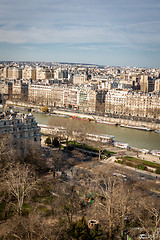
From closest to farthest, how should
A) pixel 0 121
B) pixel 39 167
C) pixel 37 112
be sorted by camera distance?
pixel 39 167 < pixel 0 121 < pixel 37 112

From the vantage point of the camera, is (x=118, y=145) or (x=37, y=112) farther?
(x=37, y=112)

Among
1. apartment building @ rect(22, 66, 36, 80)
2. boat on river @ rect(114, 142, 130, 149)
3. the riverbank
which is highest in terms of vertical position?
apartment building @ rect(22, 66, 36, 80)

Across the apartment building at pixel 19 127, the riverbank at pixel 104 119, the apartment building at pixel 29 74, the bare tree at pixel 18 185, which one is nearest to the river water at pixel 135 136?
the riverbank at pixel 104 119

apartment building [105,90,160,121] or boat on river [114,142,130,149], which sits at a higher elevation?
apartment building [105,90,160,121]

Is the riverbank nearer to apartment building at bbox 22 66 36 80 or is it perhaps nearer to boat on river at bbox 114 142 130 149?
boat on river at bbox 114 142 130 149

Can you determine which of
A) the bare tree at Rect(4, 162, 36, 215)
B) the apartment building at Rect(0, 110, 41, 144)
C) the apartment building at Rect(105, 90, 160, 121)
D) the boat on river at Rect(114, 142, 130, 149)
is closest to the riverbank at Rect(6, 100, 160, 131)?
the apartment building at Rect(105, 90, 160, 121)

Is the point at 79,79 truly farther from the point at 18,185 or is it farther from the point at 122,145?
the point at 18,185

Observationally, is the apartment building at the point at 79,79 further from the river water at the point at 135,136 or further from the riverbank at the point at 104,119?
the river water at the point at 135,136

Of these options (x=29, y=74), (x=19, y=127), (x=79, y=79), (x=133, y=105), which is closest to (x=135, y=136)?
(x=133, y=105)

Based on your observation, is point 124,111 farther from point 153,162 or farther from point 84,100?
point 153,162

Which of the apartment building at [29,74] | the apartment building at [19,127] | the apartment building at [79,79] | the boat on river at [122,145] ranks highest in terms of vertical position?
the apartment building at [29,74]

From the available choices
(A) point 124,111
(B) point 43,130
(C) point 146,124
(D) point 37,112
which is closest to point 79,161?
(B) point 43,130
